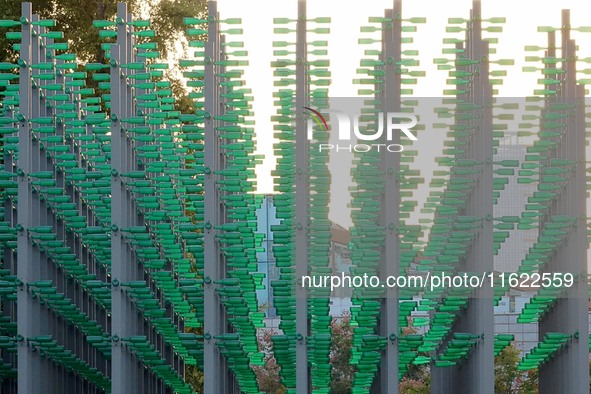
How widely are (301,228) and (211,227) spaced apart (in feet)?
2.74

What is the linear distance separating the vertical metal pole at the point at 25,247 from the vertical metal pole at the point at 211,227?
66.6 inches

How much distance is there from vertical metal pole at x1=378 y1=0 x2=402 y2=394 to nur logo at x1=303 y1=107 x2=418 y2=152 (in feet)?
0.19

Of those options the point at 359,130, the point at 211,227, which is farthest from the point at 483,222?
the point at 211,227

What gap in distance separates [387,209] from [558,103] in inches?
74.0

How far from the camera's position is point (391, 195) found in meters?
11.7

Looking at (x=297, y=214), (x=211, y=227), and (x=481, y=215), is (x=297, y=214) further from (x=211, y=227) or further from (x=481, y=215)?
(x=481, y=215)

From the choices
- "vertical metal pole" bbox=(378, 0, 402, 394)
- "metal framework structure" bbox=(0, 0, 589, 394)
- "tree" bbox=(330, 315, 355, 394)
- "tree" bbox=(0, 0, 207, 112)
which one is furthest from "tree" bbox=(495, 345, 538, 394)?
"vertical metal pole" bbox=(378, 0, 402, 394)

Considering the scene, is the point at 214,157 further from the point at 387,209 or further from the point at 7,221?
the point at 7,221

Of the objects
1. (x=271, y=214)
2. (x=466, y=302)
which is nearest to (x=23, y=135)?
(x=271, y=214)

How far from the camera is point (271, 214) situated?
48.4ft

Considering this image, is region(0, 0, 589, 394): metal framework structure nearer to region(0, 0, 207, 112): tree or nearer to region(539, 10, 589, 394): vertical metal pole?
region(539, 10, 589, 394): vertical metal pole

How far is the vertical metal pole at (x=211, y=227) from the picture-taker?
38.7ft

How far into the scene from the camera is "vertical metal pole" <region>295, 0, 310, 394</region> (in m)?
11.6

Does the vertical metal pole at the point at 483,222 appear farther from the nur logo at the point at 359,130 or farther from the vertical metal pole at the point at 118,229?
the vertical metal pole at the point at 118,229
